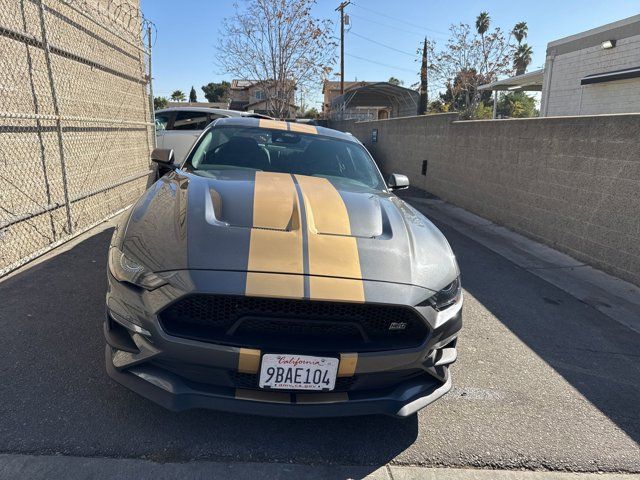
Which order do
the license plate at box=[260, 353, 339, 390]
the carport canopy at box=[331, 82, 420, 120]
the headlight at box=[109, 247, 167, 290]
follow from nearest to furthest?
the license plate at box=[260, 353, 339, 390], the headlight at box=[109, 247, 167, 290], the carport canopy at box=[331, 82, 420, 120]

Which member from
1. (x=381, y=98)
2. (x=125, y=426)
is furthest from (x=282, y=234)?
(x=381, y=98)

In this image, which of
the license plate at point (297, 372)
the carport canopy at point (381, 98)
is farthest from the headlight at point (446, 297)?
the carport canopy at point (381, 98)

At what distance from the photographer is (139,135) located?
8805mm

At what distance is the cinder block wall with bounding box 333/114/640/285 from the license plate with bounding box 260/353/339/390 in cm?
443

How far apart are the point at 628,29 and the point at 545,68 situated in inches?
139

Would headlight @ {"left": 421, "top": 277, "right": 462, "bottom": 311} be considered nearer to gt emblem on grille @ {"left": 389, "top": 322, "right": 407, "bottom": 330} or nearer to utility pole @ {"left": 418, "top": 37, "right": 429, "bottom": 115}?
gt emblem on grille @ {"left": 389, "top": 322, "right": 407, "bottom": 330}

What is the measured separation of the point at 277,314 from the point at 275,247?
1.12 ft

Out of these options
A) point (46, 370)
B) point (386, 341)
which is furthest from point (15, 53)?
point (386, 341)

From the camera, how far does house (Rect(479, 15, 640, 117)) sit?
12070 mm

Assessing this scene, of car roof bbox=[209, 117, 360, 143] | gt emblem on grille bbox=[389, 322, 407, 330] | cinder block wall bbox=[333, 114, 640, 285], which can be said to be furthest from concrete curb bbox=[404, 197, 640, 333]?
gt emblem on grille bbox=[389, 322, 407, 330]

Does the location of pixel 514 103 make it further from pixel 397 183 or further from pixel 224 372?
pixel 224 372

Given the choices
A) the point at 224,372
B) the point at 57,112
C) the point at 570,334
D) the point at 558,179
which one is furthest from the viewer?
the point at 558,179

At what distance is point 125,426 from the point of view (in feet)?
7.47

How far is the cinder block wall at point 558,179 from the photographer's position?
16.7 ft
